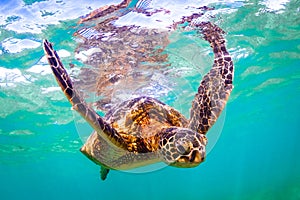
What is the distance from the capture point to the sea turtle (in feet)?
11.5

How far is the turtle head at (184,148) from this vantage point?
3.49 metres

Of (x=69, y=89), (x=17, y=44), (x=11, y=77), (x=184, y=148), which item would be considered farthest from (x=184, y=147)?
(x=11, y=77)

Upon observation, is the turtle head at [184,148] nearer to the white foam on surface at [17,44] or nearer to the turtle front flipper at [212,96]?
the turtle front flipper at [212,96]

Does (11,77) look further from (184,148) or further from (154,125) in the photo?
(184,148)

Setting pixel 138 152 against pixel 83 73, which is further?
pixel 83 73

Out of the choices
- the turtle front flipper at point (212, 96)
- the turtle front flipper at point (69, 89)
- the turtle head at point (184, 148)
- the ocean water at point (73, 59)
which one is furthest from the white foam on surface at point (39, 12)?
the turtle head at point (184, 148)

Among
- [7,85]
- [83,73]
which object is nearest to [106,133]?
[83,73]

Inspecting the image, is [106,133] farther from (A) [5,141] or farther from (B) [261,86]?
(A) [5,141]

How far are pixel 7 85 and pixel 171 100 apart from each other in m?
9.01

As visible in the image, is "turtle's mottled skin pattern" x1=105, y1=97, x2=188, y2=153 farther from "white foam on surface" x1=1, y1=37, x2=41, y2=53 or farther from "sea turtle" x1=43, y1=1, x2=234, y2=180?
"white foam on surface" x1=1, y1=37, x2=41, y2=53

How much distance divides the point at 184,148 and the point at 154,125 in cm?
147

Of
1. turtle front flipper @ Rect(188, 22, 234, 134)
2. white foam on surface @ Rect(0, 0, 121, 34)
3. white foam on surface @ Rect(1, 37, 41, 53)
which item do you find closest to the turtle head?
turtle front flipper @ Rect(188, 22, 234, 134)

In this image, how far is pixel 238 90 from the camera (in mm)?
22531

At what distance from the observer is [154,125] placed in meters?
4.93
